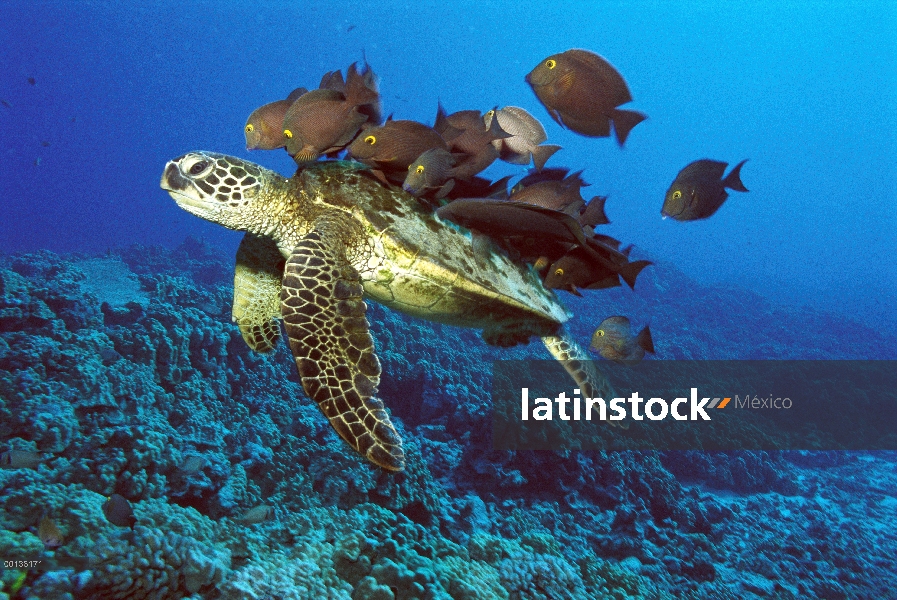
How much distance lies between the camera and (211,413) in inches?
207

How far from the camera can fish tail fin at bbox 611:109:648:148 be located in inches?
98.0

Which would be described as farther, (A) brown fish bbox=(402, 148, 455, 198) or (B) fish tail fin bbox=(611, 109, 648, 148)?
(A) brown fish bbox=(402, 148, 455, 198)

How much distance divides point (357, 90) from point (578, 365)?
10.7ft

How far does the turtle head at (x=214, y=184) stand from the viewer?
9.56 ft

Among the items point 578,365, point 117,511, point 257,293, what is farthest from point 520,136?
point 117,511

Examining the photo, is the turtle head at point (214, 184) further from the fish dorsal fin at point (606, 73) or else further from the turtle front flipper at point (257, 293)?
the fish dorsal fin at point (606, 73)

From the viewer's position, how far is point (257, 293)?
13.1ft

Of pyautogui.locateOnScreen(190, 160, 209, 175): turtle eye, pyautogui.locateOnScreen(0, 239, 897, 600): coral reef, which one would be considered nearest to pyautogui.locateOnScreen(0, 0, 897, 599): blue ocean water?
pyautogui.locateOnScreen(0, 239, 897, 600): coral reef

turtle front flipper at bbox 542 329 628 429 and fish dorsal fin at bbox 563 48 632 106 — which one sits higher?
fish dorsal fin at bbox 563 48 632 106

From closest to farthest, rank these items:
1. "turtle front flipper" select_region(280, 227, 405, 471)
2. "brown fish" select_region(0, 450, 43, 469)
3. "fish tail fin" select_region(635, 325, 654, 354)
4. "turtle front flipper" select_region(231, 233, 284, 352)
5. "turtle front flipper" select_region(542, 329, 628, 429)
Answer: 1. "turtle front flipper" select_region(280, 227, 405, 471)
2. "brown fish" select_region(0, 450, 43, 469)
3. "fish tail fin" select_region(635, 325, 654, 354)
4. "turtle front flipper" select_region(231, 233, 284, 352)
5. "turtle front flipper" select_region(542, 329, 628, 429)

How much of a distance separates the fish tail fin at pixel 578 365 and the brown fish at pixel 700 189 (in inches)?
74.0

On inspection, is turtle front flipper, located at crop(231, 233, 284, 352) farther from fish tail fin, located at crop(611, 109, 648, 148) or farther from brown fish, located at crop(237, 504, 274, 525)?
fish tail fin, located at crop(611, 109, 648, 148)

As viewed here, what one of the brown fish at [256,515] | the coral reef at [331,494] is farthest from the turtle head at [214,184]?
the brown fish at [256,515]

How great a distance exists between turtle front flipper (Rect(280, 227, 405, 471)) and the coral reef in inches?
53.7
